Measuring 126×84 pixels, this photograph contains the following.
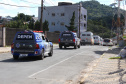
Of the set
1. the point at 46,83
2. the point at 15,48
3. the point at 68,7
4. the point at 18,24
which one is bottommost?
the point at 46,83

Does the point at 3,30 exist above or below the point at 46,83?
above

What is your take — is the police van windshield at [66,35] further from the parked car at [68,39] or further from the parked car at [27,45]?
the parked car at [27,45]

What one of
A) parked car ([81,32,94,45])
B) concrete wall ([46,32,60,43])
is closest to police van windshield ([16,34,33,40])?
concrete wall ([46,32,60,43])

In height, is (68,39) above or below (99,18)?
below

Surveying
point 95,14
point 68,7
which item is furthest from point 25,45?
point 95,14

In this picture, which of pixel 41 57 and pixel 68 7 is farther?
pixel 68 7

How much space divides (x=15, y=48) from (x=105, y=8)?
150452mm

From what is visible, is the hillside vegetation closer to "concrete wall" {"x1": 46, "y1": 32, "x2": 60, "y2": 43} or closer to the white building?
the white building

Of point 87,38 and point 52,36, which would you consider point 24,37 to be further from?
point 52,36

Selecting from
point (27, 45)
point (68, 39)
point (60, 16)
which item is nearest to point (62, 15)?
point (60, 16)

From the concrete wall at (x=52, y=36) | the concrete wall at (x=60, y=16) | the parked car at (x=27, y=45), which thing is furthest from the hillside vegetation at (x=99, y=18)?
the parked car at (x=27, y=45)

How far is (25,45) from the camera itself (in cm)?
1428

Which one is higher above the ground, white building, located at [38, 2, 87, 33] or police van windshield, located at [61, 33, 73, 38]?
white building, located at [38, 2, 87, 33]

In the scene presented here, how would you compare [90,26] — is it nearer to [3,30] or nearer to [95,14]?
[95,14]
